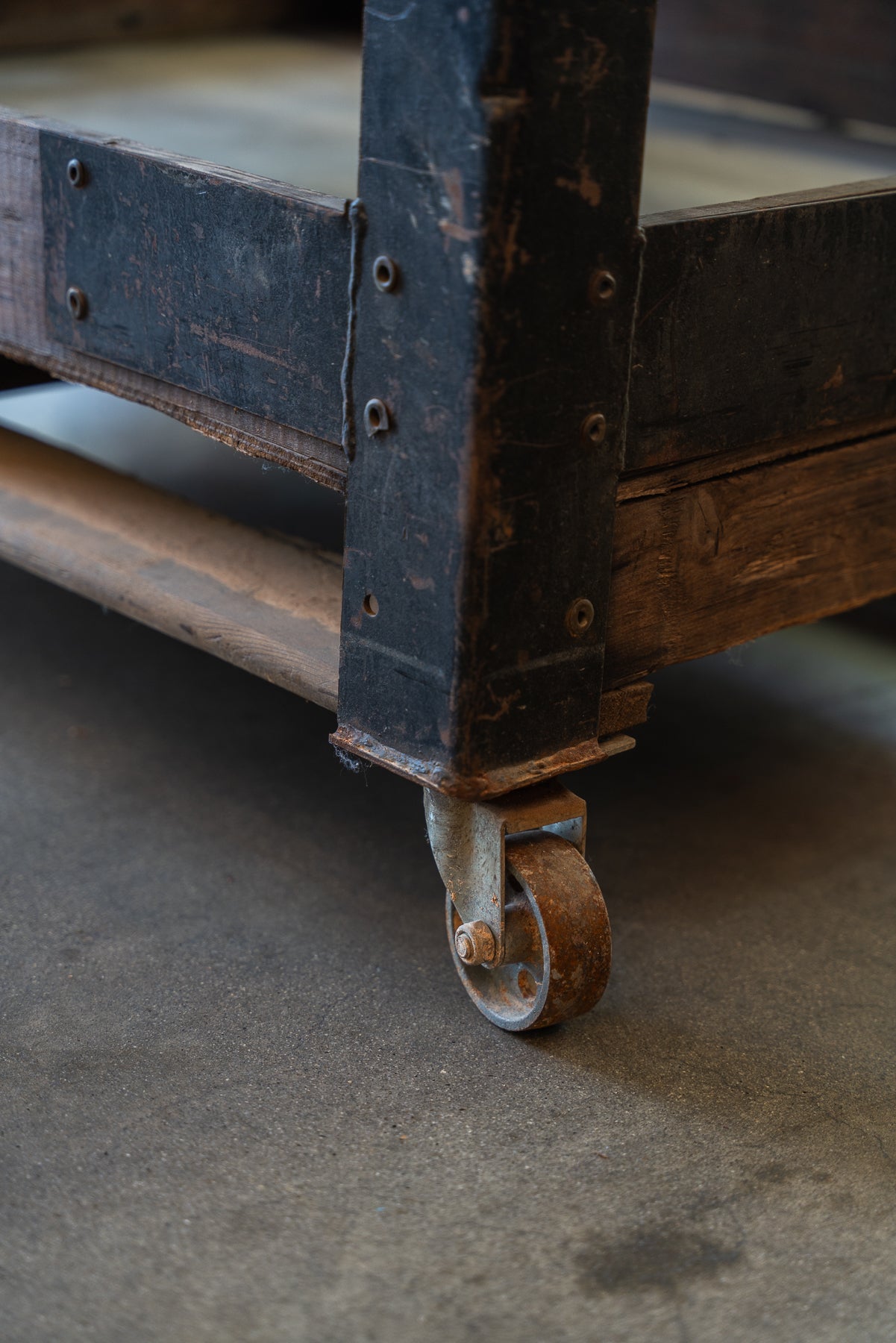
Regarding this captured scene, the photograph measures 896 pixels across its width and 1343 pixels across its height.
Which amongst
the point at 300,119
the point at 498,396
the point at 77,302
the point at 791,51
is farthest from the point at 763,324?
the point at 791,51

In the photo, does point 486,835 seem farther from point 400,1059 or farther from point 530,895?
point 400,1059

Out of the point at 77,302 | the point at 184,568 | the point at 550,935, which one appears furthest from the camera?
the point at 184,568

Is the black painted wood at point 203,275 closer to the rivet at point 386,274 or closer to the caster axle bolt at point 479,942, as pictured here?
the rivet at point 386,274

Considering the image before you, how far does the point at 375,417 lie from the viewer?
143cm

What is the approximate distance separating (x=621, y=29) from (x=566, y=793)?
2.38ft

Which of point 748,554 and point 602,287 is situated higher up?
point 602,287

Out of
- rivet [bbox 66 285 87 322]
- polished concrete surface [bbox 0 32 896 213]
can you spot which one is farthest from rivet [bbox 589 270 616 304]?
polished concrete surface [bbox 0 32 896 213]

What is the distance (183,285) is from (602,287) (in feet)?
1.63

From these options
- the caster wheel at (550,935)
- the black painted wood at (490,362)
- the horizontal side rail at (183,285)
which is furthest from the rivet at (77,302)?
the caster wheel at (550,935)

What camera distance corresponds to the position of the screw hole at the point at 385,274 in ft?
4.47

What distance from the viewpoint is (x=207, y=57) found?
356 cm

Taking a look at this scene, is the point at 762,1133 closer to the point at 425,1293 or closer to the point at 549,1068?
→ the point at 549,1068

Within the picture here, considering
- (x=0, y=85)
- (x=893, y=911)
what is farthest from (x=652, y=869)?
(x=0, y=85)

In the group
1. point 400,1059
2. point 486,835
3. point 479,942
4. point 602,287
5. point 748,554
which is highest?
point 602,287
